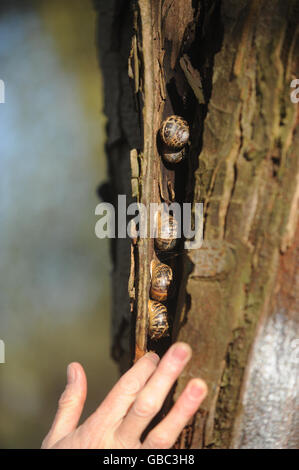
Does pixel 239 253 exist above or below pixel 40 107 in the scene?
below

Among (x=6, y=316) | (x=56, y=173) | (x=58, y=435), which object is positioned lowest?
(x=6, y=316)

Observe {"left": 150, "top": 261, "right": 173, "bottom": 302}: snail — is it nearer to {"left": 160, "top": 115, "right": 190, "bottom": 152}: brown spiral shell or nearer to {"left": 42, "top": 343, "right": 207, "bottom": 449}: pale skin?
{"left": 42, "top": 343, "right": 207, "bottom": 449}: pale skin

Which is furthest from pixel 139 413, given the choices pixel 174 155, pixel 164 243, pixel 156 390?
pixel 174 155

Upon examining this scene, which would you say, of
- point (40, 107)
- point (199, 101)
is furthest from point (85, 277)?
point (199, 101)

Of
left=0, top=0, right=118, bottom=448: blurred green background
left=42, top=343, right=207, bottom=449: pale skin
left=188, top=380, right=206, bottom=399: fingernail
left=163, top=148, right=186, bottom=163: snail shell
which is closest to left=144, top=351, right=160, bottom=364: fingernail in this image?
left=42, top=343, right=207, bottom=449: pale skin

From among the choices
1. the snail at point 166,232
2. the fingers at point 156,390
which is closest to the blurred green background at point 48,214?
the snail at point 166,232

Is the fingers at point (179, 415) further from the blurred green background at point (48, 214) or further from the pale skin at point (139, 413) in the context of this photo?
the blurred green background at point (48, 214)

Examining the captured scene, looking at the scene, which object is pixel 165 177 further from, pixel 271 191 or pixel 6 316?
pixel 6 316
